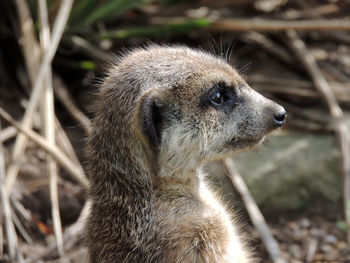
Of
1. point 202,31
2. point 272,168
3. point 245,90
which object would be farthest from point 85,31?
point 245,90

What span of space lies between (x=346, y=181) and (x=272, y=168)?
2.27ft

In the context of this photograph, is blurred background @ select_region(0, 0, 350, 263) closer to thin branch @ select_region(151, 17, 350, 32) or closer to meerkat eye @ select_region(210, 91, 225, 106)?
thin branch @ select_region(151, 17, 350, 32)

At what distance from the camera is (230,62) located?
15.6 feet

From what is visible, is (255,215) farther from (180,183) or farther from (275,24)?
(275,24)

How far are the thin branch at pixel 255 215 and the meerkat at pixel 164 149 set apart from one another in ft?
2.30

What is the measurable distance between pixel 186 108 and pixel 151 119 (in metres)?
0.24

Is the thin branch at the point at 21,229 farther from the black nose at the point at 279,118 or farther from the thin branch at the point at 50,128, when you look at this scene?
the black nose at the point at 279,118

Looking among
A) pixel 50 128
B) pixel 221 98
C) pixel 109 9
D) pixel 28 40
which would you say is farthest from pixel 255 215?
pixel 28 40

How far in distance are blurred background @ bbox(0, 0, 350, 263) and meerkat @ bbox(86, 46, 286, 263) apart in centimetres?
82

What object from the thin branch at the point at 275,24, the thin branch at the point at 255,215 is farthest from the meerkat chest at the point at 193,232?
the thin branch at the point at 275,24

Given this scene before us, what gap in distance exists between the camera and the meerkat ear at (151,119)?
258cm

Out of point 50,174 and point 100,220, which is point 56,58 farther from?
point 100,220

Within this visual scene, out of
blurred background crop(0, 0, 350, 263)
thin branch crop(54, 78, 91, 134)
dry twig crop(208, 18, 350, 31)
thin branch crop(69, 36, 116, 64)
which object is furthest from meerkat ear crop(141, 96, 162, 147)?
dry twig crop(208, 18, 350, 31)

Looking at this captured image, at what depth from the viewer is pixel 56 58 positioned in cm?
536
